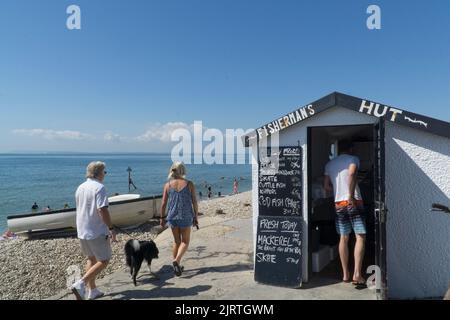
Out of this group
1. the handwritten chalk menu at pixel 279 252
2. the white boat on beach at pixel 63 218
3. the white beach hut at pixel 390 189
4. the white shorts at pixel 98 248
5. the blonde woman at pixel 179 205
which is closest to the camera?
the white beach hut at pixel 390 189

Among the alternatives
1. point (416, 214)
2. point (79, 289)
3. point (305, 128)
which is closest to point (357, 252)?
point (416, 214)

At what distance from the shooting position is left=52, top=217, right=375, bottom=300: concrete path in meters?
4.54

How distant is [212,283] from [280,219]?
1.40 meters

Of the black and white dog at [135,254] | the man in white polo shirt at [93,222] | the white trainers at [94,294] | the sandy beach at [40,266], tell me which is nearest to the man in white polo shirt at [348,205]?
the black and white dog at [135,254]

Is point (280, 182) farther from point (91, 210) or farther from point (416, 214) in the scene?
point (91, 210)

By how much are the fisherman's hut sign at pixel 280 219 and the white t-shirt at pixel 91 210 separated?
2218mm

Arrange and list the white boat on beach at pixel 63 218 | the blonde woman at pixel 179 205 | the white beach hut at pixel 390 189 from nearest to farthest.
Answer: the white beach hut at pixel 390 189 < the blonde woman at pixel 179 205 < the white boat on beach at pixel 63 218

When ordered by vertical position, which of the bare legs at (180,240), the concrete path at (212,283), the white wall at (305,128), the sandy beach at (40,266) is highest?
the white wall at (305,128)

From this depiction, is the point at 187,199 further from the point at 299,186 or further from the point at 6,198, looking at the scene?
the point at 6,198

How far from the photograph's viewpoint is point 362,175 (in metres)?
7.27

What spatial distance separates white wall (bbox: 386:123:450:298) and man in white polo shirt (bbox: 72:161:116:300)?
147 inches

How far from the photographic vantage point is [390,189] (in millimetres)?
4672

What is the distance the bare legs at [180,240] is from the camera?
18.0ft
